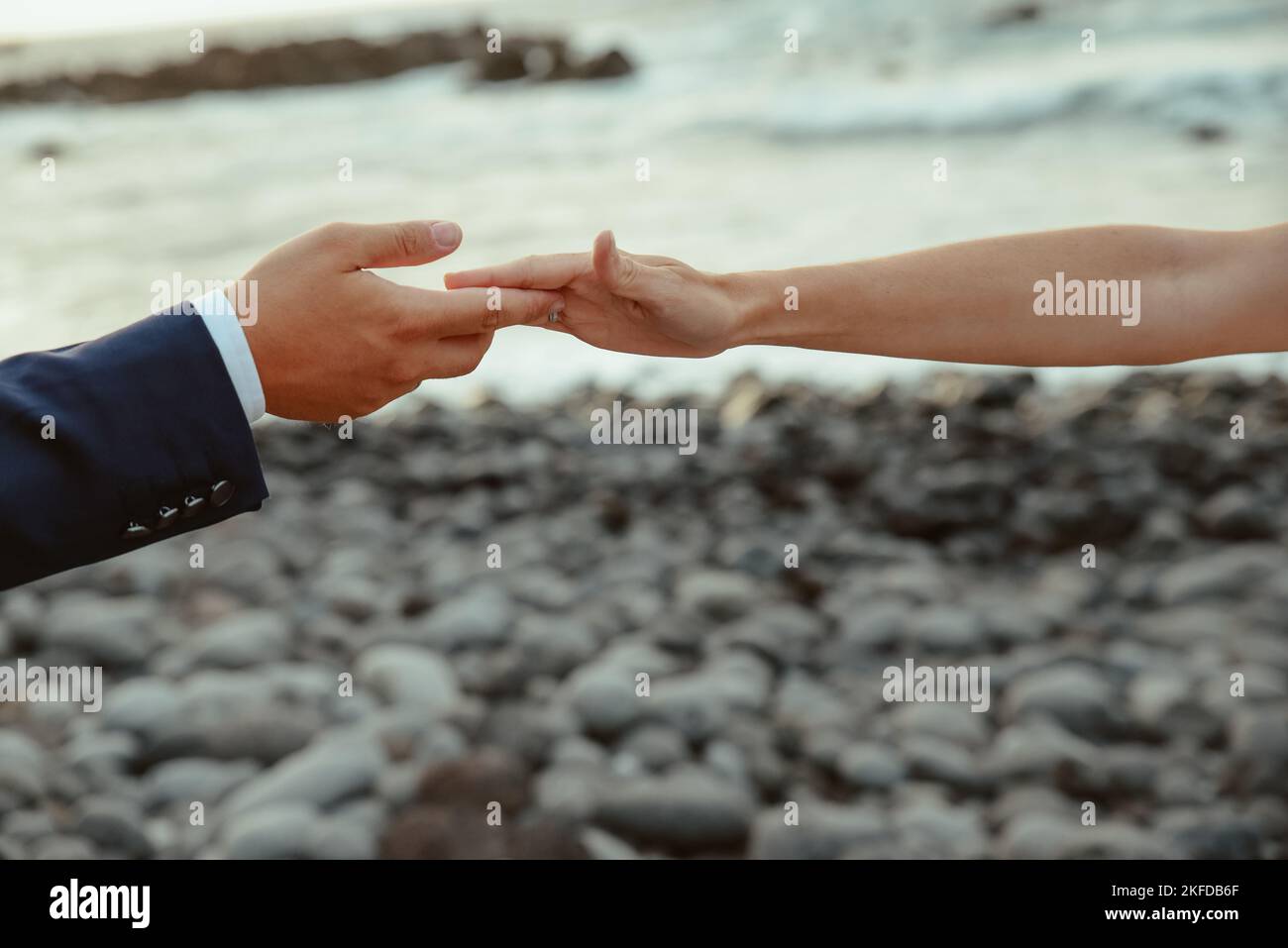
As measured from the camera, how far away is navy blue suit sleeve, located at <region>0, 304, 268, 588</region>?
54.7 inches

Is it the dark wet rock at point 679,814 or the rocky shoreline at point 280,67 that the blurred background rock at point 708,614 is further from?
the rocky shoreline at point 280,67

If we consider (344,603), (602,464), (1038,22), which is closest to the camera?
(344,603)

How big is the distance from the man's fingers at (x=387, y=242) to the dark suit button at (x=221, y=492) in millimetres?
481

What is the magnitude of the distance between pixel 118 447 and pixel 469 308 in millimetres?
687


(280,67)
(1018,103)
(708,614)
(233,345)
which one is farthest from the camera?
(280,67)

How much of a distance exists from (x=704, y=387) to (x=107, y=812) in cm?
384

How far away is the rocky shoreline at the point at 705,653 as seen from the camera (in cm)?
262

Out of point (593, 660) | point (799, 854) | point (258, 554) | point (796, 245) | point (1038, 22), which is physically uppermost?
point (1038, 22)

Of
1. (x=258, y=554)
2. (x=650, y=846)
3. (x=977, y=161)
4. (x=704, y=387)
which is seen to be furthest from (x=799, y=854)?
(x=977, y=161)

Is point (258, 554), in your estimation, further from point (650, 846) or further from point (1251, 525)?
point (1251, 525)

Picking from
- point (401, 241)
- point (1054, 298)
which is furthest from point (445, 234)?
point (1054, 298)

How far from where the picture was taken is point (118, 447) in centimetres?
143

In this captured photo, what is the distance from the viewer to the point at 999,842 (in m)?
2.55

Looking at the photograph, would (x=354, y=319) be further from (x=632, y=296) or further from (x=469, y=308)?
(x=632, y=296)
